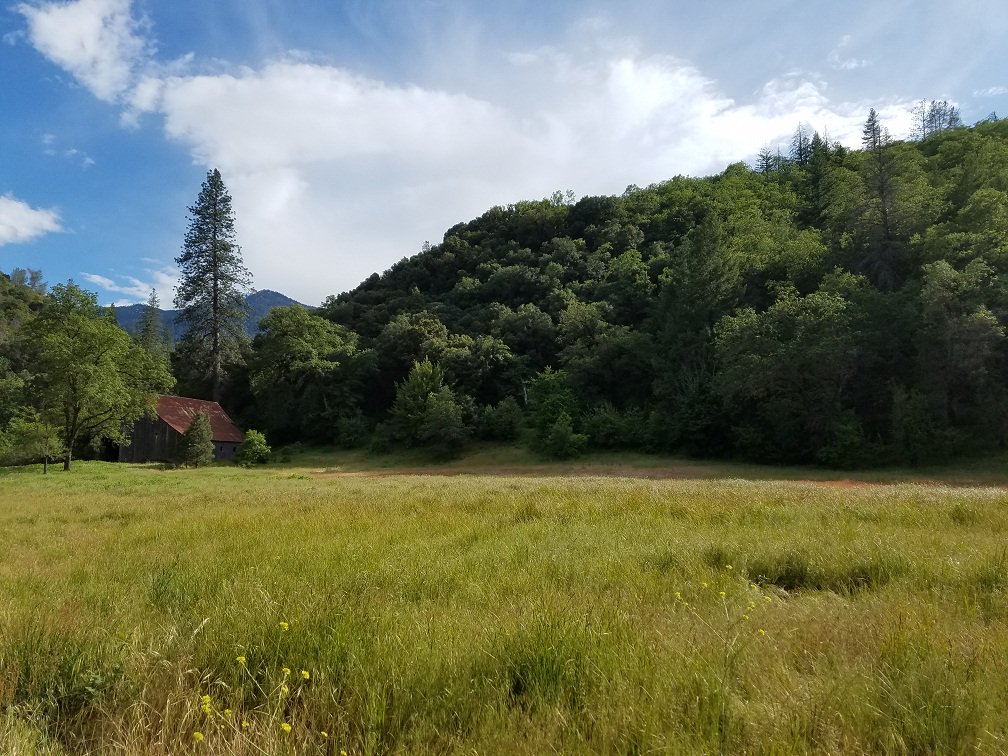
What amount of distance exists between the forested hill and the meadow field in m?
28.2

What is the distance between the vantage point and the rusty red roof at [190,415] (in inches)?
1875

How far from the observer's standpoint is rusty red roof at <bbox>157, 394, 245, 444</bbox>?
47625 millimetres

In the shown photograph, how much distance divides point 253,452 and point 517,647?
4668cm

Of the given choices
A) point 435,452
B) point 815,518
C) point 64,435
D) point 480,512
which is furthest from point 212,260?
point 815,518

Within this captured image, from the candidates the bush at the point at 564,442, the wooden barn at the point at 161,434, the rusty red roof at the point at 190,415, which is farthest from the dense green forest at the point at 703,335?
the wooden barn at the point at 161,434

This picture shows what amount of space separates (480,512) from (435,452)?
3697cm

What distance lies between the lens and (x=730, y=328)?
121 feet

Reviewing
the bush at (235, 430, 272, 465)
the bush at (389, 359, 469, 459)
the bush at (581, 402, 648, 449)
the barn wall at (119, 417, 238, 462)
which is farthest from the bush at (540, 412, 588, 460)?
the barn wall at (119, 417, 238, 462)

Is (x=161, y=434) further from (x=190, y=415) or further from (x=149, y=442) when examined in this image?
(x=190, y=415)

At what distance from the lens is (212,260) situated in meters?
59.8

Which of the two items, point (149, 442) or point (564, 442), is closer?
point (564, 442)

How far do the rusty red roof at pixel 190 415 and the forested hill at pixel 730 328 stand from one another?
16.3ft

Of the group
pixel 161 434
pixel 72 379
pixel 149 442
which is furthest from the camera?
pixel 149 442

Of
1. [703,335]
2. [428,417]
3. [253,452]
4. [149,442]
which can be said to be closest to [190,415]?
[149,442]
